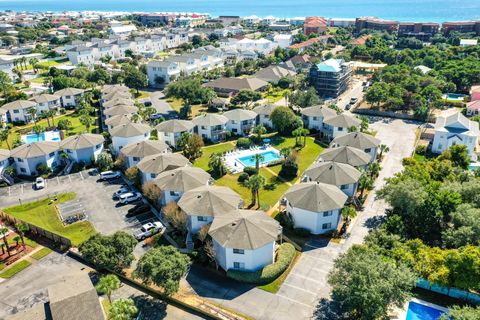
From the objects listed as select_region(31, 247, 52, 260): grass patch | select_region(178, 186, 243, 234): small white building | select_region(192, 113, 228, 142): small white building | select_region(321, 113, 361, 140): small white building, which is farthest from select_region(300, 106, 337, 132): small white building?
select_region(31, 247, 52, 260): grass patch

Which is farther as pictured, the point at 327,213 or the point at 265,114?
the point at 265,114

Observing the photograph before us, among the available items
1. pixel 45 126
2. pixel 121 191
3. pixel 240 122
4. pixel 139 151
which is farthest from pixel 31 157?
pixel 240 122

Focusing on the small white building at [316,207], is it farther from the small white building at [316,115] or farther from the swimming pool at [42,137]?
the swimming pool at [42,137]

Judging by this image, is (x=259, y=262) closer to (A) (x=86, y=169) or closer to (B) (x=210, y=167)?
(B) (x=210, y=167)

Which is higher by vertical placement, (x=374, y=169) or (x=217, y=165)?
(x=374, y=169)

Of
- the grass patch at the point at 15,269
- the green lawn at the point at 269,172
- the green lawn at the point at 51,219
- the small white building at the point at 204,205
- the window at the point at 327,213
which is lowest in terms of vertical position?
the grass patch at the point at 15,269

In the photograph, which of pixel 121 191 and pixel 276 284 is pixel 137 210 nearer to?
pixel 121 191

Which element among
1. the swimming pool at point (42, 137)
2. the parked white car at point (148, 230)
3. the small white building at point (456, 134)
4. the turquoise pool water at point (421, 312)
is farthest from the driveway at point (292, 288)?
the swimming pool at point (42, 137)

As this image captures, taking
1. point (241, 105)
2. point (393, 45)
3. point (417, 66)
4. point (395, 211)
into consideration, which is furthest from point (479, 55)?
point (395, 211)
